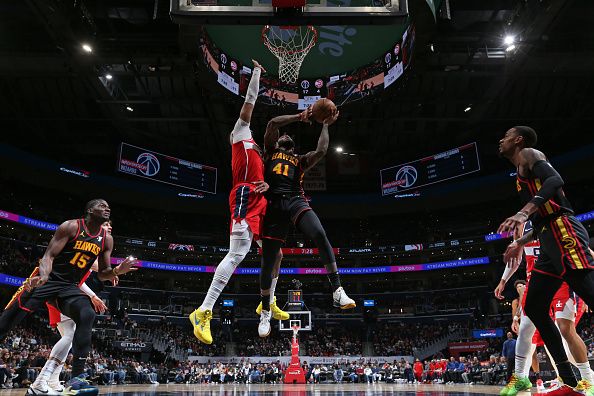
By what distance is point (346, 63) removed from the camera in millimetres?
18188

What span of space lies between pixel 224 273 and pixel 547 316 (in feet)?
9.97

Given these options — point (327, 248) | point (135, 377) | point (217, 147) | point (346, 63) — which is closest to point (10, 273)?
point (135, 377)

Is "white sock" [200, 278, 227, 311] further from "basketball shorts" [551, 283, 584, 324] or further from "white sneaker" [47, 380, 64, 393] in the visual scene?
"basketball shorts" [551, 283, 584, 324]

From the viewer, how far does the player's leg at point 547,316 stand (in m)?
4.26

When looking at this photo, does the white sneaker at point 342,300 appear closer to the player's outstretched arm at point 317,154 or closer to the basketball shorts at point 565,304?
the player's outstretched arm at point 317,154

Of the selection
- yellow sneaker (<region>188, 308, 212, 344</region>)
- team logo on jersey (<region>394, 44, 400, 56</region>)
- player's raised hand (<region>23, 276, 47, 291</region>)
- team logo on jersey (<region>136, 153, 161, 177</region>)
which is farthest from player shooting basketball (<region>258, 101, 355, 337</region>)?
team logo on jersey (<region>136, 153, 161, 177</region>)

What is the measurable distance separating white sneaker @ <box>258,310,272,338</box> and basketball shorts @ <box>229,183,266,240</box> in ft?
3.39

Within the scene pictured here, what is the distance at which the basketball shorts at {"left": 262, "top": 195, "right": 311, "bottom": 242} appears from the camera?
5.05 m

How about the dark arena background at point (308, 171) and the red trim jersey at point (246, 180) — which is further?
the dark arena background at point (308, 171)

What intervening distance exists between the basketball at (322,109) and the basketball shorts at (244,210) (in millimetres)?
1024

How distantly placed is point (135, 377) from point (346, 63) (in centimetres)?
1641

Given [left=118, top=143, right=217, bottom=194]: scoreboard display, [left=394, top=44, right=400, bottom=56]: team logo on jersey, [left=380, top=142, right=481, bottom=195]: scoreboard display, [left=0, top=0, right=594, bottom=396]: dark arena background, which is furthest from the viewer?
[left=380, top=142, right=481, bottom=195]: scoreboard display

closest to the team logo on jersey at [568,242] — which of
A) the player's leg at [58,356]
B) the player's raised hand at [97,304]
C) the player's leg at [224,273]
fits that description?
the player's leg at [224,273]

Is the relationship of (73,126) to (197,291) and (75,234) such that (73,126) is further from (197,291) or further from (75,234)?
(75,234)
